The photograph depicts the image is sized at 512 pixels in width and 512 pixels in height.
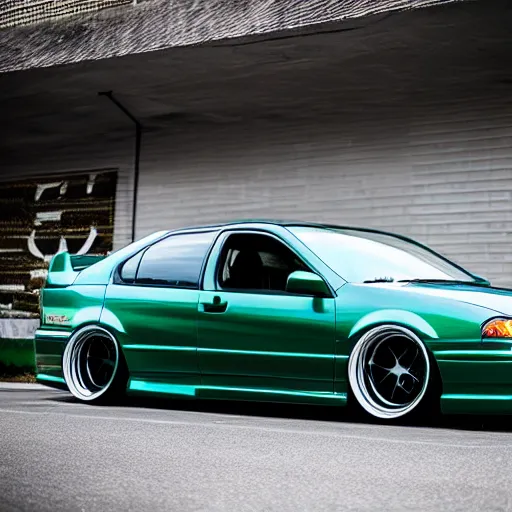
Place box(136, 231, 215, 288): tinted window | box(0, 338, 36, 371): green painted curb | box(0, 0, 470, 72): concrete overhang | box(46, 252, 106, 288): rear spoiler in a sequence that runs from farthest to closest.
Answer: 1. box(0, 338, 36, 371): green painted curb
2. box(0, 0, 470, 72): concrete overhang
3. box(46, 252, 106, 288): rear spoiler
4. box(136, 231, 215, 288): tinted window

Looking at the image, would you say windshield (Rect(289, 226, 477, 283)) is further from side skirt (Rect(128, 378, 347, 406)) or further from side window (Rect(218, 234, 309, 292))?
side skirt (Rect(128, 378, 347, 406))

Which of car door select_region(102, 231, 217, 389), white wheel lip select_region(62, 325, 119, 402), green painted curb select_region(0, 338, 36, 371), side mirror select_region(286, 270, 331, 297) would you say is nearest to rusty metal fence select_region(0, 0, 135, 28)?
green painted curb select_region(0, 338, 36, 371)

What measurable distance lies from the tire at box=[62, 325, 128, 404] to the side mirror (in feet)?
5.55

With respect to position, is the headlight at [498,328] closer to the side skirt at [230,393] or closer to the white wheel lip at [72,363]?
the side skirt at [230,393]

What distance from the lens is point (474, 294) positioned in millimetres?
6898

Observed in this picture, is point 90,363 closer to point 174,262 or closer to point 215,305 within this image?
point 174,262

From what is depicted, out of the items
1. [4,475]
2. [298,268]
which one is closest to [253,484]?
[4,475]

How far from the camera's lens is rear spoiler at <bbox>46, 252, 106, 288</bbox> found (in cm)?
883

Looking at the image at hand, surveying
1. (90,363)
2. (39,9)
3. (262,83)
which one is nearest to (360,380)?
(90,363)

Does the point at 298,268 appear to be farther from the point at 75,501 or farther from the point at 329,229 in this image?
the point at 75,501

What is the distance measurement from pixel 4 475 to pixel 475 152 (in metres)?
8.58

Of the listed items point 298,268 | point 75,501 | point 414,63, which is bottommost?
point 75,501

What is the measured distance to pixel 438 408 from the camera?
6.79 m

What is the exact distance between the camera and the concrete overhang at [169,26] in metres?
10.8
